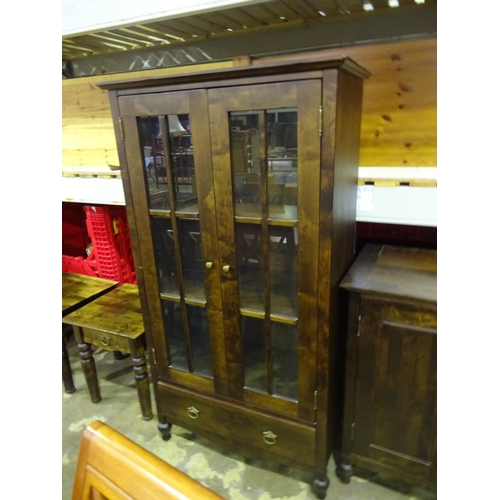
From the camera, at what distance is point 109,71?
1942mm

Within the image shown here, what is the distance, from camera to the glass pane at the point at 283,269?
1186 mm

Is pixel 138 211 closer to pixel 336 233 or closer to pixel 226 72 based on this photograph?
pixel 226 72

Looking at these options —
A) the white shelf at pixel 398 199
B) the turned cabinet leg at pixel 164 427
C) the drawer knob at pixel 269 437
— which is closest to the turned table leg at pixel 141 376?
the turned cabinet leg at pixel 164 427

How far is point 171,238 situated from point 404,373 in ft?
3.12

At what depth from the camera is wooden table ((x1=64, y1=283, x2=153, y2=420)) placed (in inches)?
67.9

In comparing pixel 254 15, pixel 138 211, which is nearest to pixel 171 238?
pixel 138 211

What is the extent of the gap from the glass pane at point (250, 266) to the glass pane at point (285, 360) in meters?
0.11

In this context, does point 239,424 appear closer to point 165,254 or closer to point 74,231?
point 165,254

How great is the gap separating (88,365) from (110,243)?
Result: 30.0 inches

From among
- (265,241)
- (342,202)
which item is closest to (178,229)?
(265,241)

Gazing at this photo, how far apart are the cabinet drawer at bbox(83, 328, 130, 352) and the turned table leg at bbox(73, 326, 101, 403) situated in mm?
37

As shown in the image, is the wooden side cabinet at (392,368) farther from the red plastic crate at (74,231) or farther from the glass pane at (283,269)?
the red plastic crate at (74,231)
